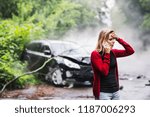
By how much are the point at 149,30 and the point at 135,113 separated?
8.60ft

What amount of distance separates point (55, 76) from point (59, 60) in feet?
0.73

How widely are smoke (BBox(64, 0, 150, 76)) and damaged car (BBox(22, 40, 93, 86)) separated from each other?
14 centimetres

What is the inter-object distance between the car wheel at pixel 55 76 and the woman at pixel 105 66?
8.25 feet

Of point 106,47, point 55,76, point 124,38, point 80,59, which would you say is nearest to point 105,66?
point 106,47

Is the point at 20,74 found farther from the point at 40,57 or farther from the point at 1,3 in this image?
the point at 1,3

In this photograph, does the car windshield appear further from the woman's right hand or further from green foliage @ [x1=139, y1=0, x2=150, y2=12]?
the woman's right hand

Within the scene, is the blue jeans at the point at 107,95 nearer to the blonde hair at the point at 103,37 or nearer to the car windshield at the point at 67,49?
the blonde hair at the point at 103,37

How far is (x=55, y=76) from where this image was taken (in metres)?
5.82

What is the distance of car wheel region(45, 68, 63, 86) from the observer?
19.0 ft

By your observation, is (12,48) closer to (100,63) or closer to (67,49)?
(67,49)

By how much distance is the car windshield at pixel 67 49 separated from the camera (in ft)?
18.8

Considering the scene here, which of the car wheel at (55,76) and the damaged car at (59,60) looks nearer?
the damaged car at (59,60)

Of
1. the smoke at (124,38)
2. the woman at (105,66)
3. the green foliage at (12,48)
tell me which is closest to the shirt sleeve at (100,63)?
the woman at (105,66)

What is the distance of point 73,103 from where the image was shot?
3.45 m
